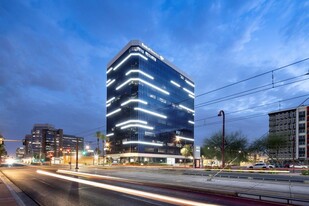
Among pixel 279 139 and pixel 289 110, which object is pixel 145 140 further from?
pixel 289 110

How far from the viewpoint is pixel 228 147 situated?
2886 inches

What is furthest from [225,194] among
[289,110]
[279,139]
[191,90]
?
[191,90]

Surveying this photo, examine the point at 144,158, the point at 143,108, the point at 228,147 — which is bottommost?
the point at 144,158

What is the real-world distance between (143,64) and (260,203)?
436 feet

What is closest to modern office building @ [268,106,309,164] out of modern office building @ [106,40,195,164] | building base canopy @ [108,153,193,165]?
building base canopy @ [108,153,193,165]

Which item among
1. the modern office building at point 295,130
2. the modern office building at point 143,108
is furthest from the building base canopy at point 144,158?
the modern office building at point 295,130

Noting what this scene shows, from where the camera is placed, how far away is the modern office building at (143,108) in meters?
142

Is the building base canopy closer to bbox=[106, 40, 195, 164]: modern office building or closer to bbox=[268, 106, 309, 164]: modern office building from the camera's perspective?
bbox=[106, 40, 195, 164]: modern office building

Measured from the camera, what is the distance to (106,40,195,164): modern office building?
5581 inches

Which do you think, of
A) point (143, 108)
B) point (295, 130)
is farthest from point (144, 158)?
point (295, 130)

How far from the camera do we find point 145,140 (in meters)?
143

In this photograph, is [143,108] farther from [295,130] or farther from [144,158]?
[295,130]

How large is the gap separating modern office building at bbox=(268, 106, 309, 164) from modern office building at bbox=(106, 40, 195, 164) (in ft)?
171

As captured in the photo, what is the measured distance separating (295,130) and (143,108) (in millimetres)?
71126
